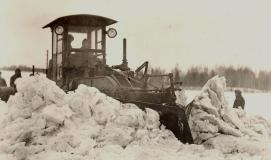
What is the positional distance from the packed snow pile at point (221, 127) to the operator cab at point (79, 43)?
121 inches

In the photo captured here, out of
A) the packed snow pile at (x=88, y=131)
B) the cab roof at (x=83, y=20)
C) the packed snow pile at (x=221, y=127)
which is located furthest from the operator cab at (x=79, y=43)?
the packed snow pile at (x=221, y=127)

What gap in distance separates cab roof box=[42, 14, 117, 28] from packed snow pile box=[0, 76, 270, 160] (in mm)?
2966

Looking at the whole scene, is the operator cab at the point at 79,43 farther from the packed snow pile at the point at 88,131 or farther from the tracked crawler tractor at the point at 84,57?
the packed snow pile at the point at 88,131

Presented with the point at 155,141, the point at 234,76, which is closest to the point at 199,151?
the point at 155,141

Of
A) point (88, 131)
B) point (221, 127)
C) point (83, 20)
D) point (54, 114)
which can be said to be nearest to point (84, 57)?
point (83, 20)

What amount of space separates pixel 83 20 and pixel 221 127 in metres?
4.49

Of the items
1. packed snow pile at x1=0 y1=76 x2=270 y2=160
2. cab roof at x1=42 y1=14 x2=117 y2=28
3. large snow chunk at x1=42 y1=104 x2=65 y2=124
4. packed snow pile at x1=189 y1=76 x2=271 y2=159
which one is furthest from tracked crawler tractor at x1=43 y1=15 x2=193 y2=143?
large snow chunk at x1=42 y1=104 x2=65 y2=124

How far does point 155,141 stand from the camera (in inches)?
252

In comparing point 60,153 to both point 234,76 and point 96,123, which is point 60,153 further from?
point 234,76

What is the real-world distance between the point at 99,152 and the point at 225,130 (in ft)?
7.44

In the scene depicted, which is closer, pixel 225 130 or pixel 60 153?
pixel 60 153

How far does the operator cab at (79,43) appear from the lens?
9773mm

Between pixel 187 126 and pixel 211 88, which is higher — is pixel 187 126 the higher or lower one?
the lower one

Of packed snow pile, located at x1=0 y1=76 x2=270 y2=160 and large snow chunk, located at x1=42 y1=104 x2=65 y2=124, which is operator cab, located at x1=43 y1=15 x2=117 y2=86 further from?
large snow chunk, located at x1=42 y1=104 x2=65 y2=124
